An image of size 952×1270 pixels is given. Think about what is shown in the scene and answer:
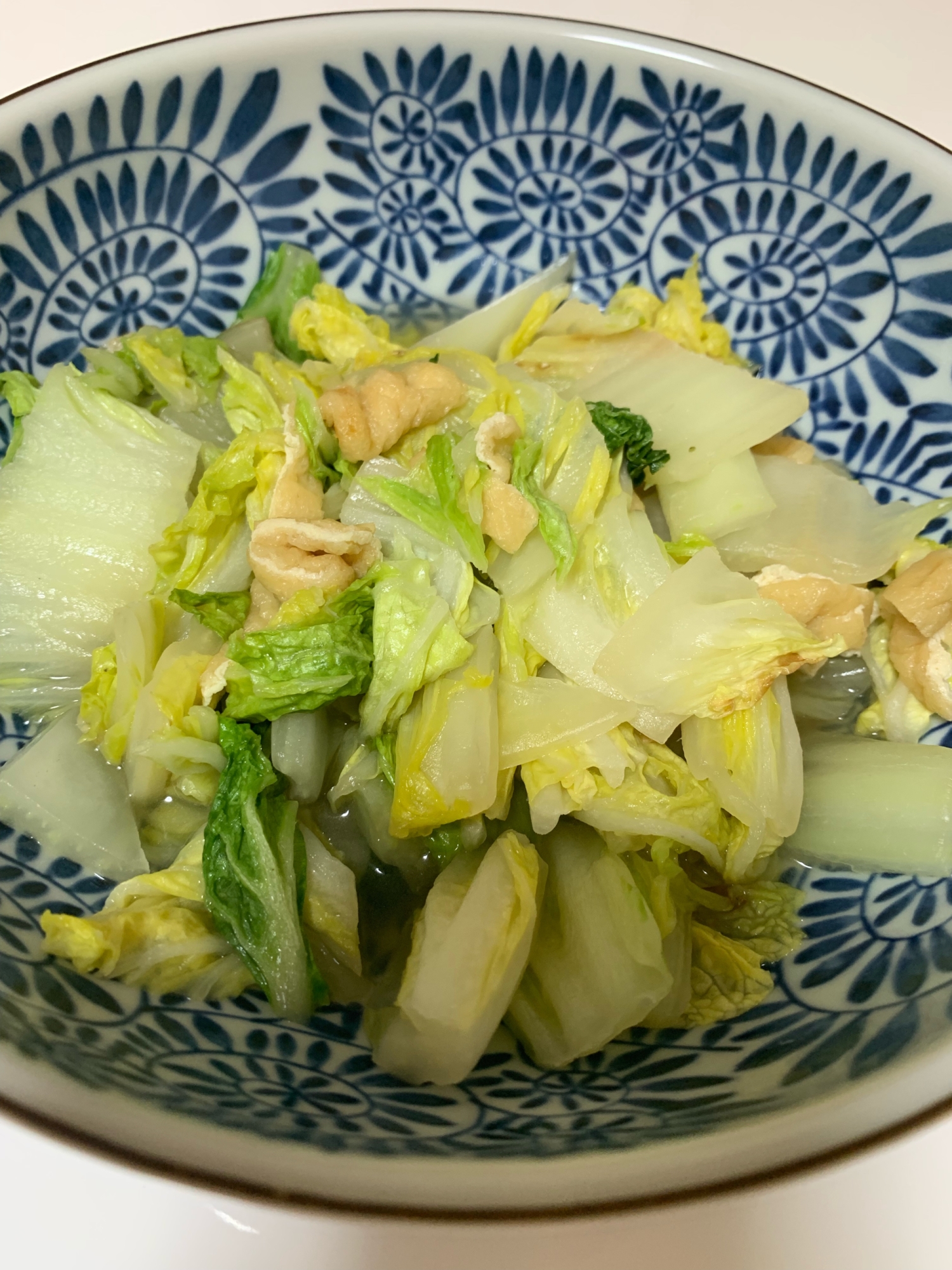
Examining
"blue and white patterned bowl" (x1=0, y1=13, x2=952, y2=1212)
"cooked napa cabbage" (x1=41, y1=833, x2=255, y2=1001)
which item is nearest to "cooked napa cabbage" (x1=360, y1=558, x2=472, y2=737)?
"cooked napa cabbage" (x1=41, y1=833, x2=255, y2=1001)

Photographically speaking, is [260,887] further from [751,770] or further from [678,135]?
[678,135]

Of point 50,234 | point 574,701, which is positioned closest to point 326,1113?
point 574,701

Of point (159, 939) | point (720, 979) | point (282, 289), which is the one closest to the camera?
point (159, 939)

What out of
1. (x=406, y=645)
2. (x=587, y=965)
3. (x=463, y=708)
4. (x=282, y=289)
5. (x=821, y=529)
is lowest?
(x=587, y=965)

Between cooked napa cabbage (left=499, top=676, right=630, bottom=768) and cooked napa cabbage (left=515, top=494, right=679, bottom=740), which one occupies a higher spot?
cooked napa cabbage (left=515, top=494, right=679, bottom=740)

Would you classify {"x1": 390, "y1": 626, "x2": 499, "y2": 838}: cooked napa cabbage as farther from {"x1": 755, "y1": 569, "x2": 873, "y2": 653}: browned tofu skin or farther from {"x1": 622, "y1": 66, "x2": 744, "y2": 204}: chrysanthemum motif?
{"x1": 622, "y1": 66, "x2": 744, "y2": 204}: chrysanthemum motif

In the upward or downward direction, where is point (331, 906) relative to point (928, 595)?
downward

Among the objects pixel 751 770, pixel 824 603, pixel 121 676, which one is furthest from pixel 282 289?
pixel 751 770
